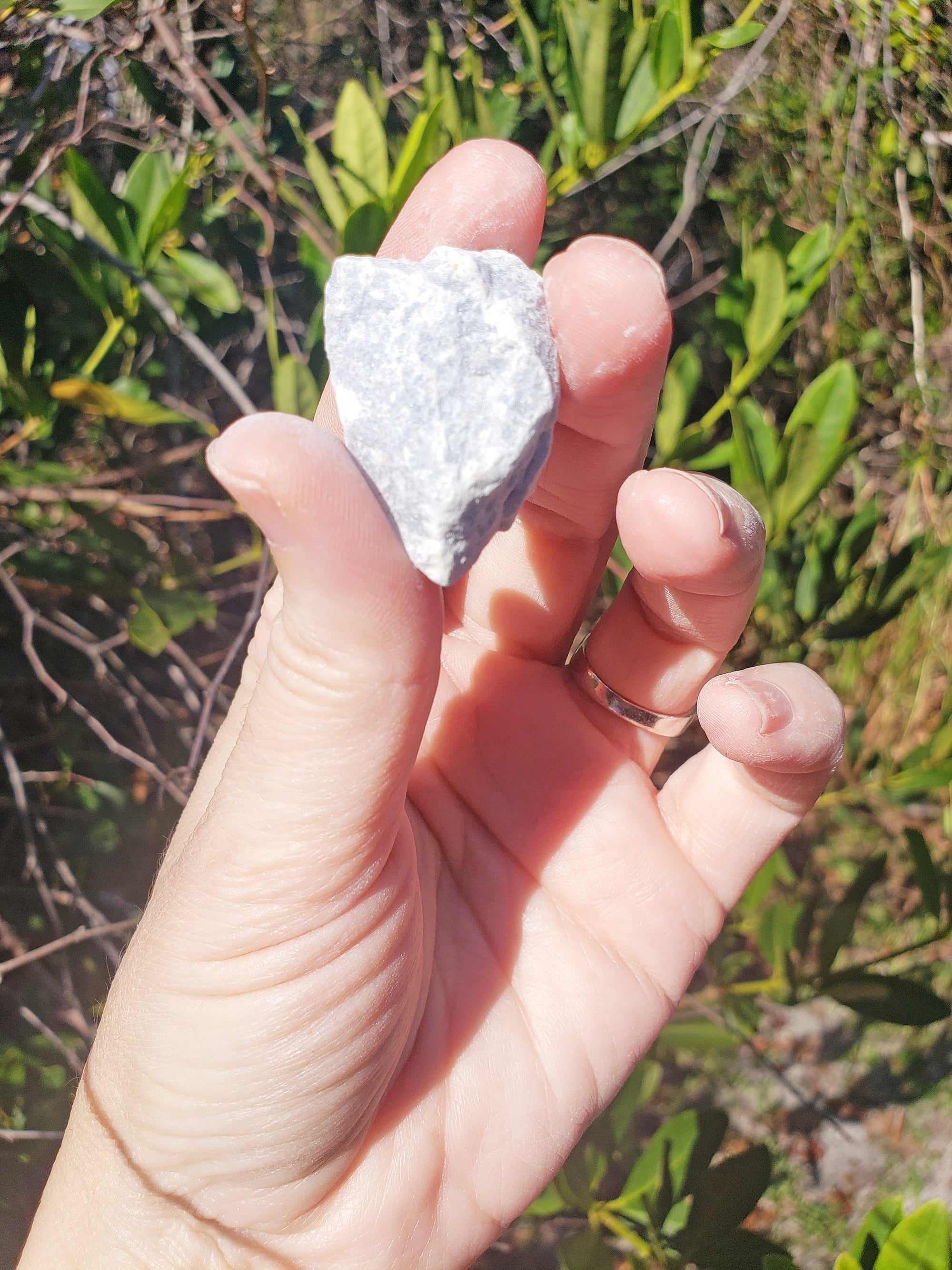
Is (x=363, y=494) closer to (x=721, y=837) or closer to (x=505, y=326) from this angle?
(x=505, y=326)

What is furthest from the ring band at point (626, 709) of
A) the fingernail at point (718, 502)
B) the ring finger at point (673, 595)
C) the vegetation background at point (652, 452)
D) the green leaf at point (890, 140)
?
the green leaf at point (890, 140)

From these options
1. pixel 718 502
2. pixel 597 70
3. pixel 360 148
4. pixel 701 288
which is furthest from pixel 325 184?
pixel 701 288

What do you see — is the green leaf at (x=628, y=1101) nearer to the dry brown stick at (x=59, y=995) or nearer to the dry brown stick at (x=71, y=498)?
the dry brown stick at (x=59, y=995)

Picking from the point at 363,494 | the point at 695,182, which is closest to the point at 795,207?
the point at 695,182

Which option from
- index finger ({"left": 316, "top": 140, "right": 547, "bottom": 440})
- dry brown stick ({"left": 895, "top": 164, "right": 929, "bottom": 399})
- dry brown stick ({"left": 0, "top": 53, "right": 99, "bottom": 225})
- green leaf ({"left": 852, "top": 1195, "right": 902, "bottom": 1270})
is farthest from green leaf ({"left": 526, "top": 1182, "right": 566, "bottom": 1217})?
dry brown stick ({"left": 895, "top": 164, "right": 929, "bottom": 399})

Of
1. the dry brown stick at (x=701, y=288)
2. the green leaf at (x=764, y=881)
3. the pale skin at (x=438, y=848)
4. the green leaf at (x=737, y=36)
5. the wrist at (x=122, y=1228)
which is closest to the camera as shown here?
the pale skin at (x=438, y=848)

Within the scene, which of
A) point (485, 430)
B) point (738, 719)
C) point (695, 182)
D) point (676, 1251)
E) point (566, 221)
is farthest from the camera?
point (695, 182)
